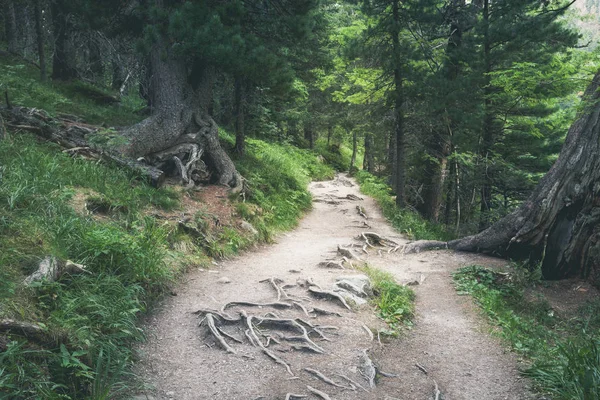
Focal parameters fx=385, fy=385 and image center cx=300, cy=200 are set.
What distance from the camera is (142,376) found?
369cm

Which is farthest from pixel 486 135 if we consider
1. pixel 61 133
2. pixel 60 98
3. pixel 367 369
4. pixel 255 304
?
pixel 60 98

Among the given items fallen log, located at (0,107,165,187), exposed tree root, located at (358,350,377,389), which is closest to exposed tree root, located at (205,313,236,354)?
exposed tree root, located at (358,350,377,389)

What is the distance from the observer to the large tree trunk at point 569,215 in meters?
7.59

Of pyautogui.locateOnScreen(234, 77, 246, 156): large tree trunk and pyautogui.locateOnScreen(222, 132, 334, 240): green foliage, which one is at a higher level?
pyautogui.locateOnScreen(234, 77, 246, 156): large tree trunk

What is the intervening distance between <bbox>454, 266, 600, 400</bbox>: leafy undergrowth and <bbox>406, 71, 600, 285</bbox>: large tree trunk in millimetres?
870

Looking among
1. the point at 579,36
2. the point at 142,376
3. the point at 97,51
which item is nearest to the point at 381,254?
the point at 142,376

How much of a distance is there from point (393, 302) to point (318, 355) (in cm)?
219

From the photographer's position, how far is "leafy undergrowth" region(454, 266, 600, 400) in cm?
373

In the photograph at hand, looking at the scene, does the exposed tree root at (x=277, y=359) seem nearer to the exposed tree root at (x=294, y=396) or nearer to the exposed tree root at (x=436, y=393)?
the exposed tree root at (x=294, y=396)

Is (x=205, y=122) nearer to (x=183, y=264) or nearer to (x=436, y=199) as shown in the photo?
(x=183, y=264)

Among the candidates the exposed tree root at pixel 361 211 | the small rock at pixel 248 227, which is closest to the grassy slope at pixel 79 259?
the small rock at pixel 248 227

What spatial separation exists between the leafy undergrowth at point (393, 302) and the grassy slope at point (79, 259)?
10.6ft

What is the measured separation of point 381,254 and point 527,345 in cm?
506

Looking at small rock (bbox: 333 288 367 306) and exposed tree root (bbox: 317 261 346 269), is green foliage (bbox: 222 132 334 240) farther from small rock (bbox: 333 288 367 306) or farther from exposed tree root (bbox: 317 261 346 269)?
small rock (bbox: 333 288 367 306)
